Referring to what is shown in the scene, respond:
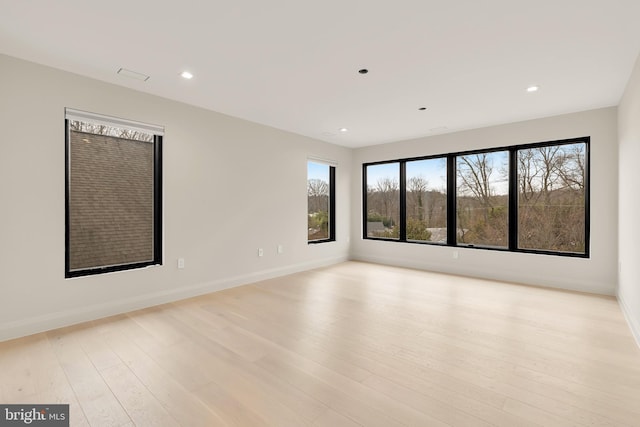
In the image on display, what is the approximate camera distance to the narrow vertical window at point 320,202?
5.91m

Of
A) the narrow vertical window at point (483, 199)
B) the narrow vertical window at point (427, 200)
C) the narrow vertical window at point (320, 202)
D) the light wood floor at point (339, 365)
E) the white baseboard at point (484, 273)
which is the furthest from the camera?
the narrow vertical window at point (320, 202)

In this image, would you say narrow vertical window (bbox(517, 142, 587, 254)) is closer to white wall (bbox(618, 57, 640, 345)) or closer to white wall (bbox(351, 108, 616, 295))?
white wall (bbox(351, 108, 616, 295))

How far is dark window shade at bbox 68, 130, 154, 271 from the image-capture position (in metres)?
3.21

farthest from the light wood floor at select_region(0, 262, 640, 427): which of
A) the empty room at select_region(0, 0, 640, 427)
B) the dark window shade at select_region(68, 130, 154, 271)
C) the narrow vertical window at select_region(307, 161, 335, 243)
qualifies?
the narrow vertical window at select_region(307, 161, 335, 243)

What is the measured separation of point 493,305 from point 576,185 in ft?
7.55

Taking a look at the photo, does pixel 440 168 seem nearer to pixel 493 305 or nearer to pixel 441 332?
pixel 493 305

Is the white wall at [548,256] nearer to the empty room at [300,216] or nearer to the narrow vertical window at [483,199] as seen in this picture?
the empty room at [300,216]

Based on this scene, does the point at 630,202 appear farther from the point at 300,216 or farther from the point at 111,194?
the point at 111,194

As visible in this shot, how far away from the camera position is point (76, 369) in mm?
2230

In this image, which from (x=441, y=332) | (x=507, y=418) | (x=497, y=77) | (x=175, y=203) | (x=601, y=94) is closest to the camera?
(x=507, y=418)

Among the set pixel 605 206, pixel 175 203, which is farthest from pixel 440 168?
pixel 175 203

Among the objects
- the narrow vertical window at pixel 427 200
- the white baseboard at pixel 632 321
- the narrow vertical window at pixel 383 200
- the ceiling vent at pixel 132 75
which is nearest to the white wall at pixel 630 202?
the white baseboard at pixel 632 321

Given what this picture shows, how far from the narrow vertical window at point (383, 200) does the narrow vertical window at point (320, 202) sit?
32.5 inches

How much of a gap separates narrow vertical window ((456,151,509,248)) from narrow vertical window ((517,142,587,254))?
238mm
